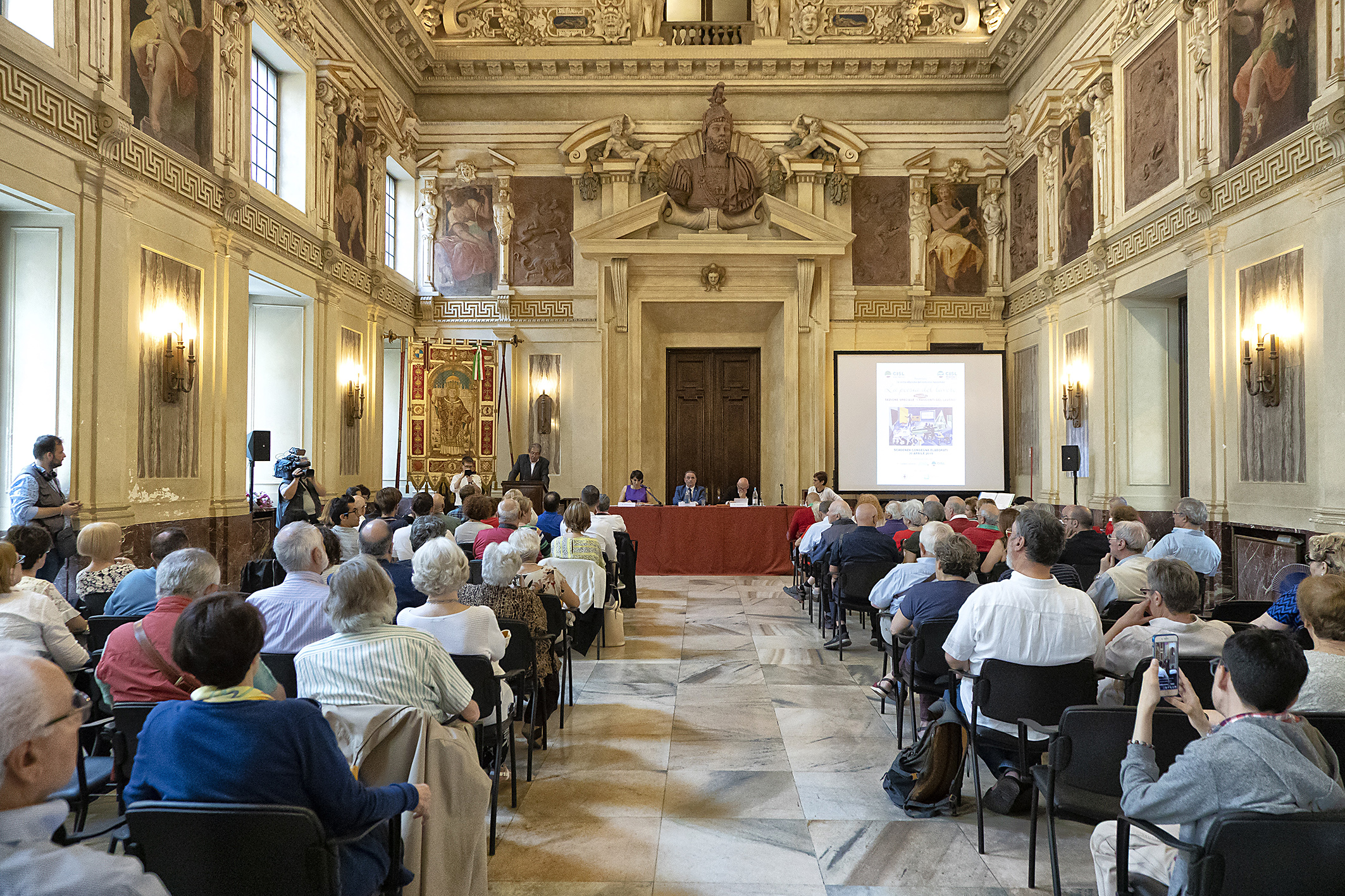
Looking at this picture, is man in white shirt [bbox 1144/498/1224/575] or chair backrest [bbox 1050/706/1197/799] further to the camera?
man in white shirt [bbox 1144/498/1224/575]

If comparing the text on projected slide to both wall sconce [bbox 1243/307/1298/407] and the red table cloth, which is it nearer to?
the red table cloth

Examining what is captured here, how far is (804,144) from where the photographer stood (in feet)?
50.3

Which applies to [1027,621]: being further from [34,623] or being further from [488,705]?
[34,623]

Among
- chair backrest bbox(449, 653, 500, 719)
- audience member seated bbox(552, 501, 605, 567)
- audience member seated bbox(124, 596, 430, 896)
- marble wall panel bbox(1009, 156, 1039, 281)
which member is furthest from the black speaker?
marble wall panel bbox(1009, 156, 1039, 281)

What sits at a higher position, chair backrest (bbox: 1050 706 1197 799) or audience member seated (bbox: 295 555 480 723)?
audience member seated (bbox: 295 555 480 723)

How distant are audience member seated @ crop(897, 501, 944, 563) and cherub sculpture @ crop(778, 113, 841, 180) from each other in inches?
355

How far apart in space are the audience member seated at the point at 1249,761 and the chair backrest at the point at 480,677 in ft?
7.28

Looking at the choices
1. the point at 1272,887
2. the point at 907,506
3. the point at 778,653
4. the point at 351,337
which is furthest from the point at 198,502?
the point at 1272,887

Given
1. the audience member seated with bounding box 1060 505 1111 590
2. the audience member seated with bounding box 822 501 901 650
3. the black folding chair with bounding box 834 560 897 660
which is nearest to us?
the audience member seated with bounding box 1060 505 1111 590

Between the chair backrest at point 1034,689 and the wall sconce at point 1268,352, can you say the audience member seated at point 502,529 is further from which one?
the wall sconce at point 1268,352

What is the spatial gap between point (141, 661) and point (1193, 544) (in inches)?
240

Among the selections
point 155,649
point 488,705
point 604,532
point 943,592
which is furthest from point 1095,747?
point 604,532

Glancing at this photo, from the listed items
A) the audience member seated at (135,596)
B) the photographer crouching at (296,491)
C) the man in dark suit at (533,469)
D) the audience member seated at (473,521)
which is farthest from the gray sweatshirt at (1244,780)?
the man in dark suit at (533,469)

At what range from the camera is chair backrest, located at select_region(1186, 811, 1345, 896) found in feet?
6.30
